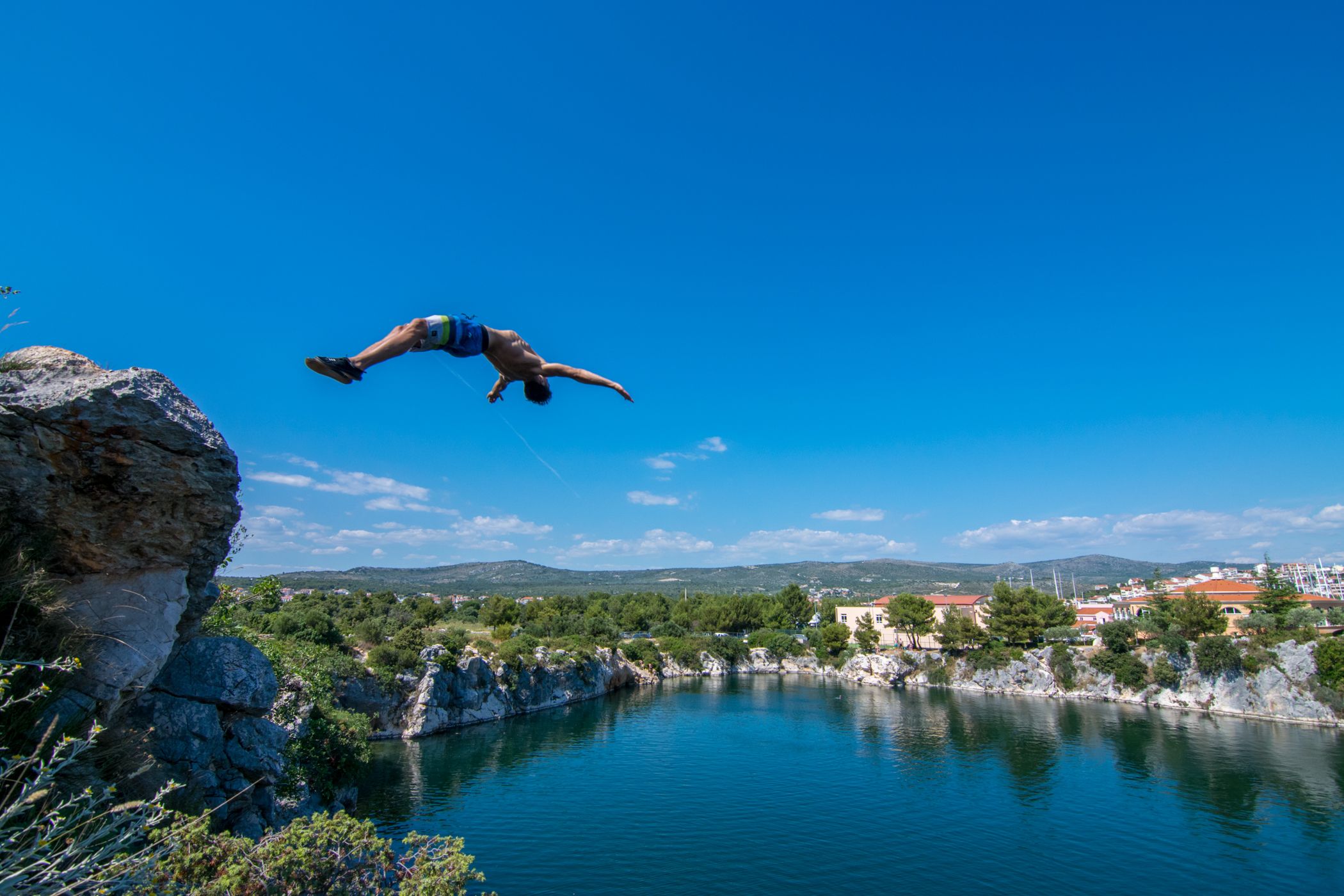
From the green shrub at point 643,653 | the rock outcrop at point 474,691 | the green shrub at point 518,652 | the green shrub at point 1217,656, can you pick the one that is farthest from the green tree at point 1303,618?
the green shrub at point 518,652

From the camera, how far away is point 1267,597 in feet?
190

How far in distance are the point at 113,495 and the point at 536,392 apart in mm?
5304

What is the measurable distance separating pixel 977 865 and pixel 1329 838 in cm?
1494

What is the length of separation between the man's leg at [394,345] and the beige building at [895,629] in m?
76.4

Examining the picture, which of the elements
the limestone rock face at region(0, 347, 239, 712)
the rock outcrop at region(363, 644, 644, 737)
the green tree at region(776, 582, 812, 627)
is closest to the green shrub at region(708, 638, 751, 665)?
the green tree at region(776, 582, 812, 627)

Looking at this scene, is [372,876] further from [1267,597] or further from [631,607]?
[631,607]

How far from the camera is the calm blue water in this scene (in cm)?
2062

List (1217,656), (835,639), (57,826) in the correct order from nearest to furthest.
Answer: (57,826) → (1217,656) → (835,639)

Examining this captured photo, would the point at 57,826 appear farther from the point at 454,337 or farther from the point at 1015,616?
the point at 1015,616

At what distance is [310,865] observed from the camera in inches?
265

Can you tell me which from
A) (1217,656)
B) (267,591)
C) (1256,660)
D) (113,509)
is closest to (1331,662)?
(1256,660)

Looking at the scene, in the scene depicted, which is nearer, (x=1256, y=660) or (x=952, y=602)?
(x=1256, y=660)

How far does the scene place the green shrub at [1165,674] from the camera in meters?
50.2

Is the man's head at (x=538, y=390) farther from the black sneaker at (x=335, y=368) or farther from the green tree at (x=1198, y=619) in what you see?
the green tree at (x=1198, y=619)
